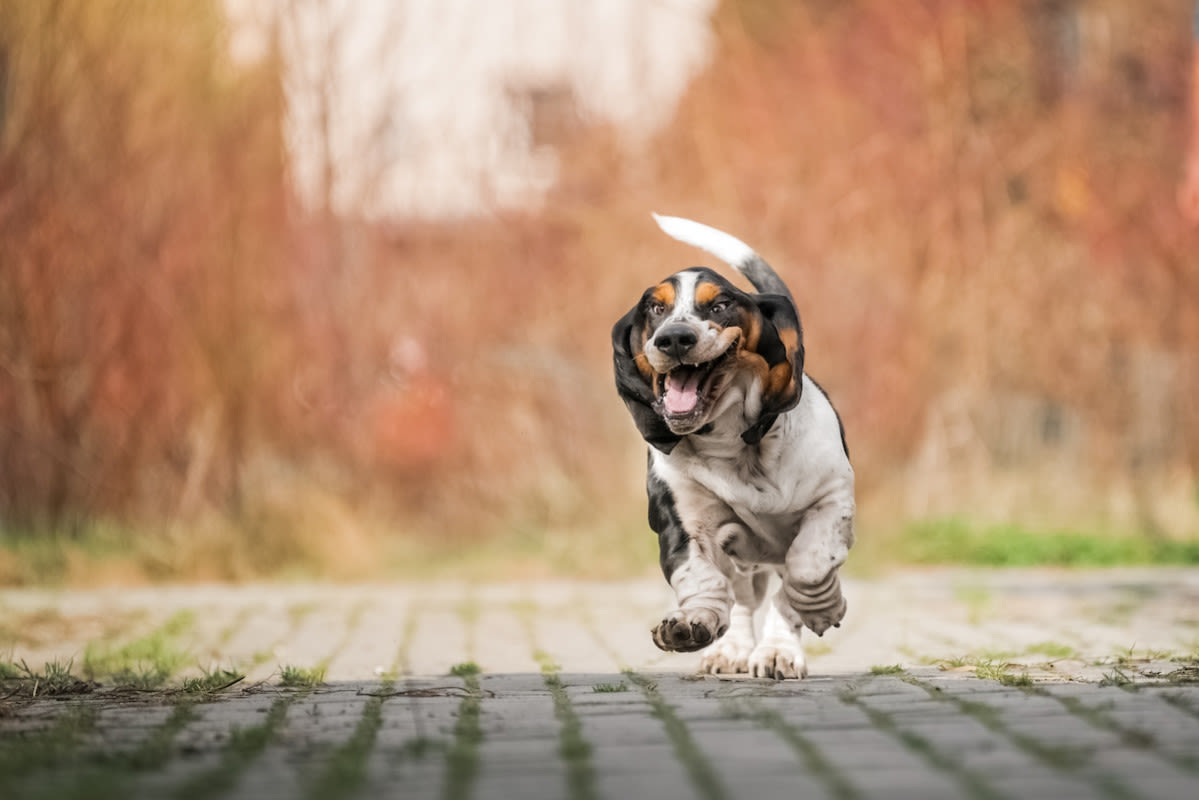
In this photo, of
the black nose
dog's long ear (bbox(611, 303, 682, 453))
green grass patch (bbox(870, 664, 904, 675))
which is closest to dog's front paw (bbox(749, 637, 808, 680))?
green grass patch (bbox(870, 664, 904, 675))

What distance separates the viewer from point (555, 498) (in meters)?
11.2

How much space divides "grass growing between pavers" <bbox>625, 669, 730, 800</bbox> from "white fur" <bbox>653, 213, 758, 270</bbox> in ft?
4.98

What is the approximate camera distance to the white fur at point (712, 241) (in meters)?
5.32

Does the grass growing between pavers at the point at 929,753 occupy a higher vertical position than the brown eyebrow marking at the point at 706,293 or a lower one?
lower

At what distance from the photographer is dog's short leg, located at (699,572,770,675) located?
207 inches

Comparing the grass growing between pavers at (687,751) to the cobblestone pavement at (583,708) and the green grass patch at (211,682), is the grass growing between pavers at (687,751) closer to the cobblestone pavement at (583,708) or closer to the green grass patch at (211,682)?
the cobblestone pavement at (583,708)

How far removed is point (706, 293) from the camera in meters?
4.73

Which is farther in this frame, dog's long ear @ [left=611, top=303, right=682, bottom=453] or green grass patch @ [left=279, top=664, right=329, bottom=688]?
green grass patch @ [left=279, top=664, right=329, bottom=688]

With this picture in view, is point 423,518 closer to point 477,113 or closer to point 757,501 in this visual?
point 477,113

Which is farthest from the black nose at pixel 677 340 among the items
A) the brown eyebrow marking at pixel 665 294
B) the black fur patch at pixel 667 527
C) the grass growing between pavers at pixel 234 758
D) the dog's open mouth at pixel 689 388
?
the grass growing between pavers at pixel 234 758

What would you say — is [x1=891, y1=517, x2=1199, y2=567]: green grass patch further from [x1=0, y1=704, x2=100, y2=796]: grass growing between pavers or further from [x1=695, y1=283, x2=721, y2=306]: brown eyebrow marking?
[x1=0, y1=704, x2=100, y2=796]: grass growing between pavers

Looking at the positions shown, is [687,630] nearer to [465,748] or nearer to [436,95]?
[465,748]

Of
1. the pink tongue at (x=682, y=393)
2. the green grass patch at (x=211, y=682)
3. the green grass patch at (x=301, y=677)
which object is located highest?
the pink tongue at (x=682, y=393)

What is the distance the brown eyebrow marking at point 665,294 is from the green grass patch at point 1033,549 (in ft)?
18.7
